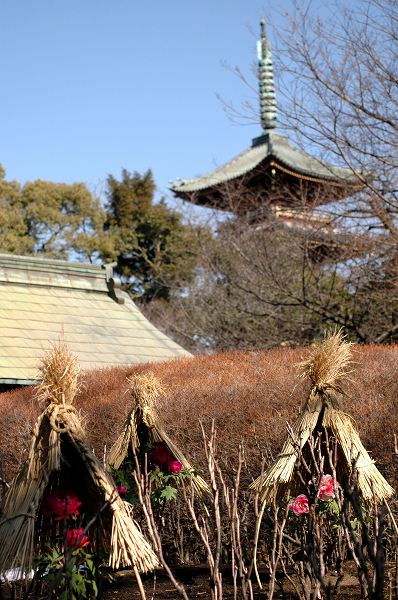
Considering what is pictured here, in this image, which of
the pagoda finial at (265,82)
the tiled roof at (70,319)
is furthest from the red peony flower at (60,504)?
the pagoda finial at (265,82)

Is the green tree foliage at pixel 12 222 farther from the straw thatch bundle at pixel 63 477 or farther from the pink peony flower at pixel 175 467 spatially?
the straw thatch bundle at pixel 63 477

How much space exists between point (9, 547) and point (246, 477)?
2.51m

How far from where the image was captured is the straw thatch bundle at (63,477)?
13.5 feet

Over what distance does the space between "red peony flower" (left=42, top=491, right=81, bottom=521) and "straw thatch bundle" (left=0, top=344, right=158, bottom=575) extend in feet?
0.19

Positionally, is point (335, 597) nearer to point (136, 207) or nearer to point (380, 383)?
point (380, 383)

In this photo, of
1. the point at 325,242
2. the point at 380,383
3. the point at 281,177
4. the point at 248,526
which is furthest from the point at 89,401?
the point at 281,177

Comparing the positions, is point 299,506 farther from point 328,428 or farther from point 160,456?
point 160,456

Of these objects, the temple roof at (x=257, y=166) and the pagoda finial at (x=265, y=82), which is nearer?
the pagoda finial at (x=265, y=82)

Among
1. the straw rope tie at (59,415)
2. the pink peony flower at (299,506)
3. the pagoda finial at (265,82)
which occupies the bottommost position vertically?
the pink peony flower at (299,506)

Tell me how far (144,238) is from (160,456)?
24.5 meters

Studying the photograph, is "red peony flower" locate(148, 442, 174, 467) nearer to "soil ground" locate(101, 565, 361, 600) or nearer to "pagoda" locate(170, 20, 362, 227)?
"soil ground" locate(101, 565, 361, 600)

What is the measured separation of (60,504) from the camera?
4.22 meters

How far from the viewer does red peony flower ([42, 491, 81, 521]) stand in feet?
13.9

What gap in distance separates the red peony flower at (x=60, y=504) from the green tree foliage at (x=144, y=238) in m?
23.0
